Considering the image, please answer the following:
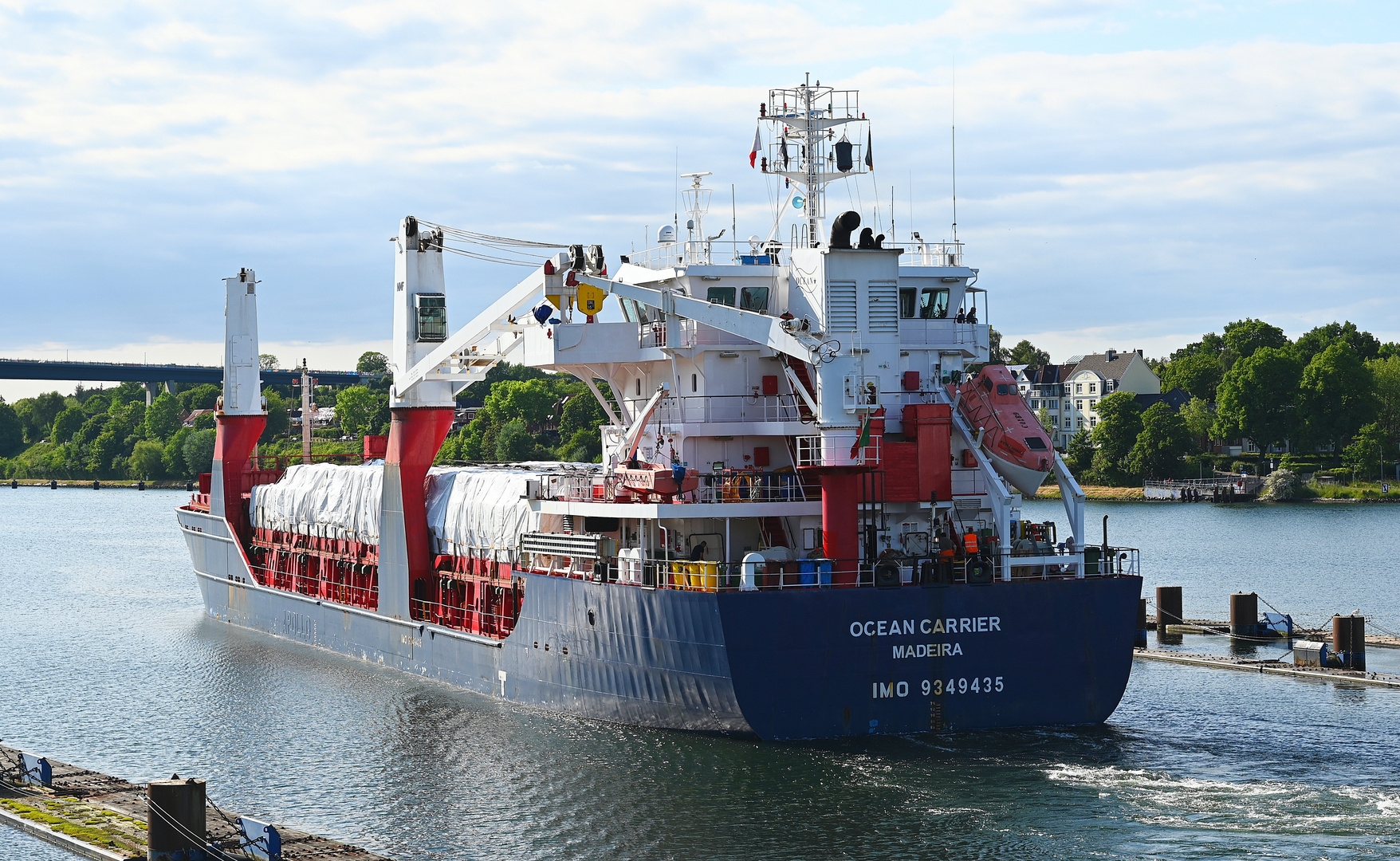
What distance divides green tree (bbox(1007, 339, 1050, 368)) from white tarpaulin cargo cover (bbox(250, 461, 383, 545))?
11265 centimetres

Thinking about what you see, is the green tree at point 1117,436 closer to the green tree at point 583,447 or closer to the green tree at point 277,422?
the green tree at point 583,447

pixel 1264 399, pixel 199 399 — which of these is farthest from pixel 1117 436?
pixel 199 399

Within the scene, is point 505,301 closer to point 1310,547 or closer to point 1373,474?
point 1310,547

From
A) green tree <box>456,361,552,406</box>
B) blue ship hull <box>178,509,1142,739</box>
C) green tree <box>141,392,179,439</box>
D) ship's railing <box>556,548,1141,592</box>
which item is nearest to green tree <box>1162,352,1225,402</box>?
green tree <box>456,361,552,406</box>

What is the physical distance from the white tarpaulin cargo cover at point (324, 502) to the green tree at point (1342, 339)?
101 m

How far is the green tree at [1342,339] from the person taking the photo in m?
126

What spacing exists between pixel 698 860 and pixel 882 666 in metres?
5.71

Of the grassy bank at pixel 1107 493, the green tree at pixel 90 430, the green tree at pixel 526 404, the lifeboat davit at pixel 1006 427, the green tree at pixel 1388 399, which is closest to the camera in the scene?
the lifeboat davit at pixel 1006 427

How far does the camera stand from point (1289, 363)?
117750 millimetres

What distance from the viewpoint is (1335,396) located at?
116 m

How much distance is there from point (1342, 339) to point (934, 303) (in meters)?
108

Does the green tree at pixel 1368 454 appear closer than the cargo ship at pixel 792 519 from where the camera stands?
No

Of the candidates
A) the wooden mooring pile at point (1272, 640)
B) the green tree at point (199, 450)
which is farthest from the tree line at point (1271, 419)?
the green tree at point (199, 450)

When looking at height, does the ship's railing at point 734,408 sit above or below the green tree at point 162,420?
below
